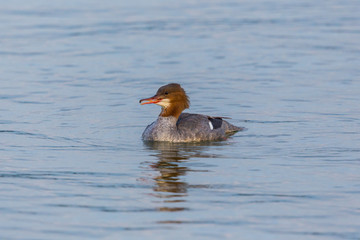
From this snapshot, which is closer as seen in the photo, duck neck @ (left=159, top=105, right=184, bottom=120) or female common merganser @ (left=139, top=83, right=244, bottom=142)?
female common merganser @ (left=139, top=83, right=244, bottom=142)

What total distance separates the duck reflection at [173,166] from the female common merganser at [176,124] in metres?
0.19

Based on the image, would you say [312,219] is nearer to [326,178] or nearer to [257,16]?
[326,178]

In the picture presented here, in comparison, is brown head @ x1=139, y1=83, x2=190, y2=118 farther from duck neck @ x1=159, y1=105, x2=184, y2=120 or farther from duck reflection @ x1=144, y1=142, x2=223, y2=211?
duck reflection @ x1=144, y1=142, x2=223, y2=211

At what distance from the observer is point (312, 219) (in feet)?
29.0

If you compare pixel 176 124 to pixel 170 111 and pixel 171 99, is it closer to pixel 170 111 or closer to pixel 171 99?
pixel 170 111

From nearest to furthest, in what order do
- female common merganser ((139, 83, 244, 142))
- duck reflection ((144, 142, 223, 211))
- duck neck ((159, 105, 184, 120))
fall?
duck reflection ((144, 142, 223, 211))
female common merganser ((139, 83, 244, 142))
duck neck ((159, 105, 184, 120))

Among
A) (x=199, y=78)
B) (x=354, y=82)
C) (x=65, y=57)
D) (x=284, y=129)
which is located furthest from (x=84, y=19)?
(x=284, y=129)

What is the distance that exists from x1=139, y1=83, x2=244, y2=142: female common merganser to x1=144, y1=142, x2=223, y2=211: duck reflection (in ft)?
0.62

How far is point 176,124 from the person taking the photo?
1452cm

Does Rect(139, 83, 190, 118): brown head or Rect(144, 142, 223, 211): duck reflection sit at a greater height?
Rect(139, 83, 190, 118): brown head

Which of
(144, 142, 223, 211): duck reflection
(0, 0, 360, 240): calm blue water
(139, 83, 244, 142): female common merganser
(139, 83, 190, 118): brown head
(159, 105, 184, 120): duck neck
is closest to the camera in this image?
(0, 0, 360, 240): calm blue water

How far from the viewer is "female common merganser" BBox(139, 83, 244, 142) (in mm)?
14094

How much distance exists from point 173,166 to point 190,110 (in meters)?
5.37

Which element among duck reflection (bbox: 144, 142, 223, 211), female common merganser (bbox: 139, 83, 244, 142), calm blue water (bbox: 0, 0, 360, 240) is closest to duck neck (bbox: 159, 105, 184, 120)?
female common merganser (bbox: 139, 83, 244, 142)
